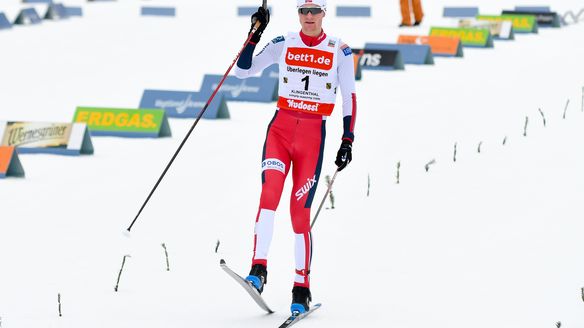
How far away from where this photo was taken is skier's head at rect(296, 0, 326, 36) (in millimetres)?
7480

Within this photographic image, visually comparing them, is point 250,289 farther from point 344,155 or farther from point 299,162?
point 344,155

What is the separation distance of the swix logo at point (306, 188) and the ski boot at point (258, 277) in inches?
19.5

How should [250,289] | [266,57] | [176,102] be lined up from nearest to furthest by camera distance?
[250,289] → [266,57] → [176,102]

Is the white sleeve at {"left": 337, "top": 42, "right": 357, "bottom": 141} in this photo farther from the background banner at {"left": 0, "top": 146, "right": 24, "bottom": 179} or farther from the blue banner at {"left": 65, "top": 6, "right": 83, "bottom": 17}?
the blue banner at {"left": 65, "top": 6, "right": 83, "bottom": 17}

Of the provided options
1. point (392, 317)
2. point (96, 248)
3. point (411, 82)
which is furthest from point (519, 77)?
point (392, 317)

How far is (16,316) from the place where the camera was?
24.3ft

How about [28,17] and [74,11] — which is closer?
[28,17]

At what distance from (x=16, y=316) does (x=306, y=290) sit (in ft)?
5.70

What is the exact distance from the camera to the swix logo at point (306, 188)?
7453 millimetres

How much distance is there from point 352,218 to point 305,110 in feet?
9.31

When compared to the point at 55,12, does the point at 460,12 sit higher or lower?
higher

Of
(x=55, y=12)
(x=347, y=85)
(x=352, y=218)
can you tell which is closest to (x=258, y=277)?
(x=347, y=85)

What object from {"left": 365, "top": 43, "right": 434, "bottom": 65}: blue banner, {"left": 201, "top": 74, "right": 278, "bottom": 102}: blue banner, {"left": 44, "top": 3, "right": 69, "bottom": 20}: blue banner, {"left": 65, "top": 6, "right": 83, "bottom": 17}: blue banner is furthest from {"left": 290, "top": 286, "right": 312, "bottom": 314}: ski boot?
{"left": 65, "top": 6, "right": 83, "bottom": 17}: blue banner

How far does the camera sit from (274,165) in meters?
7.46
